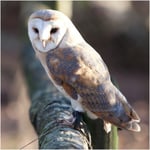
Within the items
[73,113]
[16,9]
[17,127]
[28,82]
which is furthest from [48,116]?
[16,9]

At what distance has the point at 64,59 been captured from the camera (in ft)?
8.92

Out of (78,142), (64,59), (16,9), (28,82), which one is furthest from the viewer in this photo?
(16,9)

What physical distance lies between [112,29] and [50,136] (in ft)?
19.2

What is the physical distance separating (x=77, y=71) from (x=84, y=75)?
0.16 ft

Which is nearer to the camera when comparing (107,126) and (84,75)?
(107,126)

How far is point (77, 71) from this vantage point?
2668mm

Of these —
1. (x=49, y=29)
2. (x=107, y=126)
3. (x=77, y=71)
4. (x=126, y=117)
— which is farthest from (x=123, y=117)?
(x=49, y=29)

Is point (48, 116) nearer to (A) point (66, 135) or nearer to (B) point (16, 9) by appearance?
(A) point (66, 135)

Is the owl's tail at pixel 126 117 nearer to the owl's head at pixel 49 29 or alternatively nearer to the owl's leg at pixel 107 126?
the owl's leg at pixel 107 126

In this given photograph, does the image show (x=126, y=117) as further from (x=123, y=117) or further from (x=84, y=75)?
(x=84, y=75)

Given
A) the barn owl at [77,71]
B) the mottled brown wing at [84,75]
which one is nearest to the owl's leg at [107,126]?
the barn owl at [77,71]

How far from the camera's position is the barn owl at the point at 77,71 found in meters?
2.58

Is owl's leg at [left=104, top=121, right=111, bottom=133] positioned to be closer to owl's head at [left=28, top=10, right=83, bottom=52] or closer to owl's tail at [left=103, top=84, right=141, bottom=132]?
owl's tail at [left=103, top=84, right=141, bottom=132]

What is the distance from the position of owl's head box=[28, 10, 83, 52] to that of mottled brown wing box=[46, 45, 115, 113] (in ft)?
0.19
